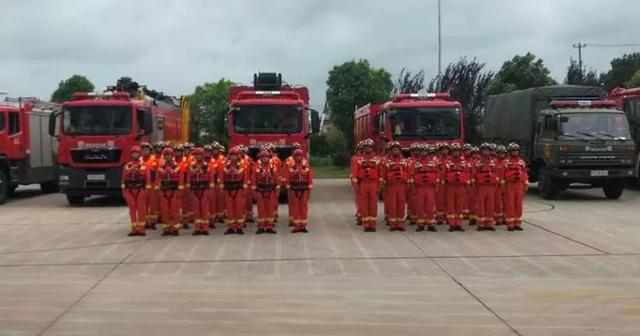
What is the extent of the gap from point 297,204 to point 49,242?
4.33m

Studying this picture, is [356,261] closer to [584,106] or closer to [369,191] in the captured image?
[369,191]

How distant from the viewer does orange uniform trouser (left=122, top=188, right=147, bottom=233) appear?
536 inches

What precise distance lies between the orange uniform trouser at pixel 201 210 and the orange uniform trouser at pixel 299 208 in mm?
1546

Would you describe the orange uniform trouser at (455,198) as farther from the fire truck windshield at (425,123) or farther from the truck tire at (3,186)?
the truck tire at (3,186)

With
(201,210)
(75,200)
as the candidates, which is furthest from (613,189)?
(75,200)

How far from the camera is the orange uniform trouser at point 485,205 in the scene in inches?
563

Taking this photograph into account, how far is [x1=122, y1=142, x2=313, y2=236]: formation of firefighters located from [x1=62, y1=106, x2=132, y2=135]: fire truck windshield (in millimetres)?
5078

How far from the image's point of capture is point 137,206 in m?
13.7

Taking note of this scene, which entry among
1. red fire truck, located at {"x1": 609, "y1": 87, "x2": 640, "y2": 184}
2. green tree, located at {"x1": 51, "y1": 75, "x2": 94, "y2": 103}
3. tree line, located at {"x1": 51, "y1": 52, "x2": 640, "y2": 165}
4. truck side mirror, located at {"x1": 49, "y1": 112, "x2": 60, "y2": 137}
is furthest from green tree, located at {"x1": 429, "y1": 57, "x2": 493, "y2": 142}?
green tree, located at {"x1": 51, "y1": 75, "x2": 94, "y2": 103}

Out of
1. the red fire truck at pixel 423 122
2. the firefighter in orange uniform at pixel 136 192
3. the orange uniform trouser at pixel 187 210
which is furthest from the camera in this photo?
the red fire truck at pixel 423 122

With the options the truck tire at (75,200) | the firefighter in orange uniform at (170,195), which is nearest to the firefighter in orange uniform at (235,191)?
the firefighter in orange uniform at (170,195)

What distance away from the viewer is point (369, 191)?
46.3ft

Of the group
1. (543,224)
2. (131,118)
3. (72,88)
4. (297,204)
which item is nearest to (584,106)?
(543,224)

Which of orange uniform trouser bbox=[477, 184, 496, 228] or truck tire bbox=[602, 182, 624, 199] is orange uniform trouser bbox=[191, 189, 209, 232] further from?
truck tire bbox=[602, 182, 624, 199]
